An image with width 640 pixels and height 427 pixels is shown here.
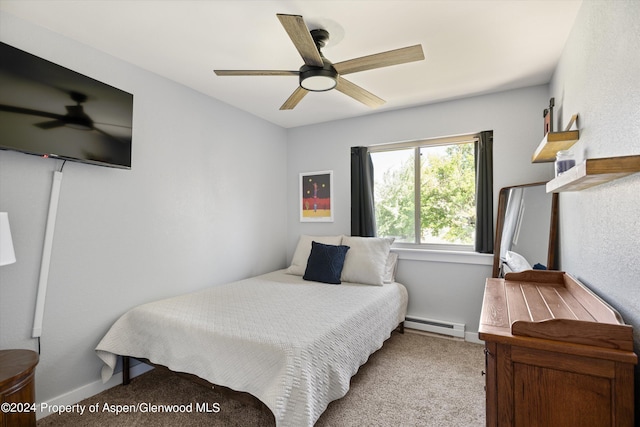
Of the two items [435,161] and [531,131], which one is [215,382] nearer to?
[435,161]

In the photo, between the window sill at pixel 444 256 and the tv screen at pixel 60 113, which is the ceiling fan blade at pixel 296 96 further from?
the window sill at pixel 444 256

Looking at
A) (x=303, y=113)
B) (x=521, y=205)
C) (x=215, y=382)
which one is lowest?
(x=215, y=382)

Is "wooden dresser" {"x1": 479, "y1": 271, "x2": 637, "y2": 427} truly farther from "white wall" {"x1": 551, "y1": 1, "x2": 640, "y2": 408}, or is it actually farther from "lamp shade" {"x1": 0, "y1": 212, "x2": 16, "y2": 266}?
"lamp shade" {"x1": 0, "y1": 212, "x2": 16, "y2": 266}

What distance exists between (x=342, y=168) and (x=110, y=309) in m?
2.72

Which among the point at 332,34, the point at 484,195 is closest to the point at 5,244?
the point at 332,34

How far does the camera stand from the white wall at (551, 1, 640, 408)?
1126mm

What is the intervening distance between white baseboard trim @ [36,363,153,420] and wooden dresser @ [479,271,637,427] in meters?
2.52

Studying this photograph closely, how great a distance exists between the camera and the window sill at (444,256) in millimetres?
3088

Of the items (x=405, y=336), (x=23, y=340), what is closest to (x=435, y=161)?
(x=405, y=336)

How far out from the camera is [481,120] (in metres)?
3.12

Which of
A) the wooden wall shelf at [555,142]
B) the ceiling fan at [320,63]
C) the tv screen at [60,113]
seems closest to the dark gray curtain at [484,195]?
the wooden wall shelf at [555,142]

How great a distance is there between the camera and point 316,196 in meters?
4.07

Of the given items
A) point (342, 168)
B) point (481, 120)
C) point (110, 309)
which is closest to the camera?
point (110, 309)

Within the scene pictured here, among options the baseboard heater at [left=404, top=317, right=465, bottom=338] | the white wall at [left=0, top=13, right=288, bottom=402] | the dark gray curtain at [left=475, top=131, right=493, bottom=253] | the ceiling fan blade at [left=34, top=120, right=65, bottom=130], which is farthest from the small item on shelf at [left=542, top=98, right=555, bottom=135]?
the ceiling fan blade at [left=34, top=120, right=65, bottom=130]
